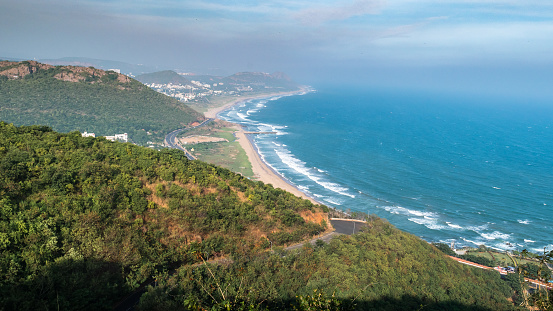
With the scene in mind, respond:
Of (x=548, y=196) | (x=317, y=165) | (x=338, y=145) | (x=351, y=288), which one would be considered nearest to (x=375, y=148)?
(x=338, y=145)

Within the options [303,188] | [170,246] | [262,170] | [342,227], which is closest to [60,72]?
[262,170]

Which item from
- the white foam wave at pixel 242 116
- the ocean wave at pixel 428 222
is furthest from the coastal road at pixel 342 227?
the white foam wave at pixel 242 116

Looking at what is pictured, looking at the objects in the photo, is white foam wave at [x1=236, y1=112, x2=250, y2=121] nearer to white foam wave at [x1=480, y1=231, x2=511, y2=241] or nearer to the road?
the road

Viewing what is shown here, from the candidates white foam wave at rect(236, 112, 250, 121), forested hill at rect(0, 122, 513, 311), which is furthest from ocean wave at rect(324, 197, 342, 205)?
white foam wave at rect(236, 112, 250, 121)

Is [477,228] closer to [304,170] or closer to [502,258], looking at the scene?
[502,258]

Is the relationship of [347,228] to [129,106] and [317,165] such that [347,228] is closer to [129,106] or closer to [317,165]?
[317,165]
